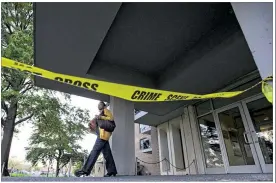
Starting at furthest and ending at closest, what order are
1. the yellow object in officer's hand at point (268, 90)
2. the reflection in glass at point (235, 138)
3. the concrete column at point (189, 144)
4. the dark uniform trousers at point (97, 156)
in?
the concrete column at point (189, 144) → the reflection in glass at point (235, 138) → the dark uniform trousers at point (97, 156) → the yellow object in officer's hand at point (268, 90)

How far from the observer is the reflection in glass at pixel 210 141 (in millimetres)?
6336

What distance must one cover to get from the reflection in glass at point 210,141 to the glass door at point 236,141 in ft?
0.96

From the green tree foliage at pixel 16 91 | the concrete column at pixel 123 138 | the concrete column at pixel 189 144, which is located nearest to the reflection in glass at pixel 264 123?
the concrete column at pixel 189 144

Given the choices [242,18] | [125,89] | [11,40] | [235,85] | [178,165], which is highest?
[11,40]

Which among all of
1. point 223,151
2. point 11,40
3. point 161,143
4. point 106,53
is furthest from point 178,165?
point 11,40

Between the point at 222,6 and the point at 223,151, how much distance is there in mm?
4178

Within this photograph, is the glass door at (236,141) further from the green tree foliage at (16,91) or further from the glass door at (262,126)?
the green tree foliage at (16,91)

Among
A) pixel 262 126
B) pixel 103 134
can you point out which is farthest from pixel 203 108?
pixel 103 134

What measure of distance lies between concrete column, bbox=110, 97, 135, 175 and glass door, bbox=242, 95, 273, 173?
318 centimetres

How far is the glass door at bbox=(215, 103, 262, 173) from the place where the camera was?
17.2 feet

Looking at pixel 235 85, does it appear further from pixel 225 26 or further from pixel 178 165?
pixel 178 165

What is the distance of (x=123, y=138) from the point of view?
5426 millimetres

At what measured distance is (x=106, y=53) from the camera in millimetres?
4863

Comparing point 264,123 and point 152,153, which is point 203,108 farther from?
point 152,153
